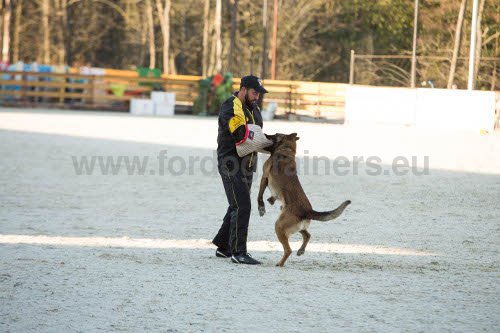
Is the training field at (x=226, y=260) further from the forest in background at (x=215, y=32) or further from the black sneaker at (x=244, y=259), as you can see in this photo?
the forest in background at (x=215, y=32)

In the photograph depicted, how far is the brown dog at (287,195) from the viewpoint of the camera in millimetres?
7551

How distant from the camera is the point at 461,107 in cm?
2962

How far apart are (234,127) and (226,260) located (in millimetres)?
1420

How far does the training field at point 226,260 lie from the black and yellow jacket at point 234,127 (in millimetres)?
1035

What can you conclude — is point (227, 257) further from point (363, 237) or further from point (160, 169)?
point (160, 169)

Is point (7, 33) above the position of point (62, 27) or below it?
below

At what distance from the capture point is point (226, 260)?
322 inches

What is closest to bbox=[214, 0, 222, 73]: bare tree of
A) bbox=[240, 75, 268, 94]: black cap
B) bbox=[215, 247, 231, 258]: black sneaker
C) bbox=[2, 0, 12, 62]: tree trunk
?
bbox=[2, 0, 12, 62]: tree trunk

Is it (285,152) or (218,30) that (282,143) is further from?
(218,30)

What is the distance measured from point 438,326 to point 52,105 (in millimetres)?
34568

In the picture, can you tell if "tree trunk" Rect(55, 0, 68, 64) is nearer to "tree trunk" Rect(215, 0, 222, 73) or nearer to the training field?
"tree trunk" Rect(215, 0, 222, 73)

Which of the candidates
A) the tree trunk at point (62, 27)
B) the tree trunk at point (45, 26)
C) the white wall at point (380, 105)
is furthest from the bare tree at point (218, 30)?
the white wall at point (380, 105)

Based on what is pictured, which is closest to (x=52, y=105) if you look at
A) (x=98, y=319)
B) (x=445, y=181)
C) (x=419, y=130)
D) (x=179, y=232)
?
(x=419, y=130)

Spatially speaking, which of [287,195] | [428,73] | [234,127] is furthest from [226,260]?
[428,73]
